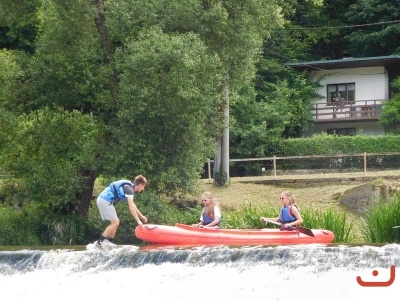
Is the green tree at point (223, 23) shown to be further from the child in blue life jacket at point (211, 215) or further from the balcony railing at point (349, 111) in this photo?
the balcony railing at point (349, 111)

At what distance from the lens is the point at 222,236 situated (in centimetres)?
2034

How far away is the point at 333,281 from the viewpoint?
55.3 feet

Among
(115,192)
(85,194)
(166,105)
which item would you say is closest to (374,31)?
(85,194)

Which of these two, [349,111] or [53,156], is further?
[349,111]

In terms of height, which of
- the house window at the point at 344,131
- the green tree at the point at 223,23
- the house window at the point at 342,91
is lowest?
the house window at the point at 344,131

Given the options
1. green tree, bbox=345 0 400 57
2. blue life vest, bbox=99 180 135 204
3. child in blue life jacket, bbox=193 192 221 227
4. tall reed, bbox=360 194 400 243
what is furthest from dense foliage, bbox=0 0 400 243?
green tree, bbox=345 0 400 57

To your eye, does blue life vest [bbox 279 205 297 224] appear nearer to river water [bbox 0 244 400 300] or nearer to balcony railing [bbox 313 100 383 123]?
river water [bbox 0 244 400 300]

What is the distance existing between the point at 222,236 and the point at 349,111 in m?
27.8

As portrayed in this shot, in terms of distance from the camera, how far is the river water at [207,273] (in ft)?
55.4

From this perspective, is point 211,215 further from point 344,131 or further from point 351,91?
point 351,91

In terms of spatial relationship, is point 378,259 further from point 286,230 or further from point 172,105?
point 172,105

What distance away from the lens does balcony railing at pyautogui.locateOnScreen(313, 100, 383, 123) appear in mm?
46750

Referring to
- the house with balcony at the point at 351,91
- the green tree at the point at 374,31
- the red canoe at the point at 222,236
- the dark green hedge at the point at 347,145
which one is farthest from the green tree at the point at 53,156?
→ the green tree at the point at 374,31

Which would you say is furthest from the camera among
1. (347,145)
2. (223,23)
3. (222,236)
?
(347,145)
